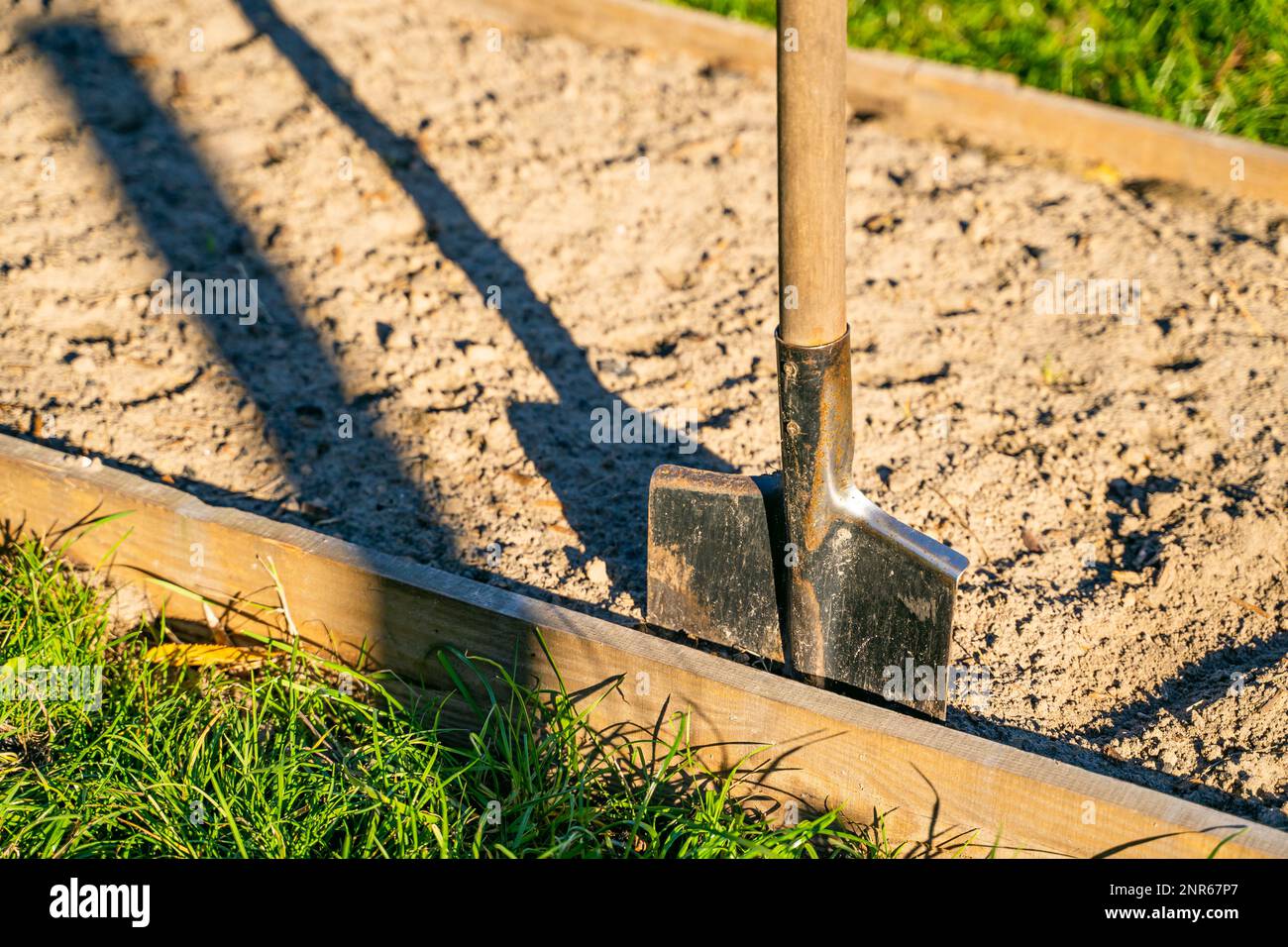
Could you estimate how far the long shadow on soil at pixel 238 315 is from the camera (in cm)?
297

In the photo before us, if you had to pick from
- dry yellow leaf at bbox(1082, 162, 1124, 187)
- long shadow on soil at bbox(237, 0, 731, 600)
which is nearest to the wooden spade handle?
long shadow on soil at bbox(237, 0, 731, 600)

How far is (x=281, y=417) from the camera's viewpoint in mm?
3148

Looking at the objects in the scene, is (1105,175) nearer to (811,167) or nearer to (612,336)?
(612,336)

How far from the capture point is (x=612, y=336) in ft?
11.2

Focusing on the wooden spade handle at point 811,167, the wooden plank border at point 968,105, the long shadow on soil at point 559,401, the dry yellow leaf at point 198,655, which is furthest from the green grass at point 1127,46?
the dry yellow leaf at point 198,655

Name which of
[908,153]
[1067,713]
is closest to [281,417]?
[1067,713]

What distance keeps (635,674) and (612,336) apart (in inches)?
53.0

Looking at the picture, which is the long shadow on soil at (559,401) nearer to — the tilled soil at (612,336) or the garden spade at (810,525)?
the tilled soil at (612,336)

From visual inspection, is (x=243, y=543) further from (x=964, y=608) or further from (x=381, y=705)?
(x=964, y=608)

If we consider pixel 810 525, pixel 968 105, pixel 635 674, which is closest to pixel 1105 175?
pixel 968 105

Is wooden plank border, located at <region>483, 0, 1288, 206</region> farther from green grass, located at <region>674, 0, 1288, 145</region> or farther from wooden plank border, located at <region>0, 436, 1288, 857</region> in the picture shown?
wooden plank border, located at <region>0, 436, 1288, 857</region>

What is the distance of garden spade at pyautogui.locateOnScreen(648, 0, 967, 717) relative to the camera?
2088 millimetres

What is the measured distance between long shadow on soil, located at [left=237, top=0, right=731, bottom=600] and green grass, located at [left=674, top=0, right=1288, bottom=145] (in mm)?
1521

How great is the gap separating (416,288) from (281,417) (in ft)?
2.00
